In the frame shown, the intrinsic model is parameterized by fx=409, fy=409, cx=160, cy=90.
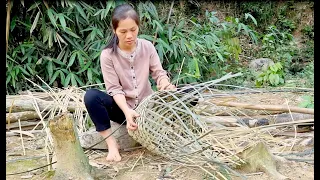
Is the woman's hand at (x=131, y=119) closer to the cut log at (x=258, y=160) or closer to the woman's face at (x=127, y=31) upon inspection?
the woman's face at (x=127, y=31)

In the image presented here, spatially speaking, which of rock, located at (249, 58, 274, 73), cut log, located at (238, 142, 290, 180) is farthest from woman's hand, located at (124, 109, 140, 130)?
rock, located at (249, 58, 274, 73)

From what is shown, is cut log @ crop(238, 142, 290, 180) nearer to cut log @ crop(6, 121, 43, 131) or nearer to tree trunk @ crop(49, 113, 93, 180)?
tree trunk @ crop(49, 113, 93, 180)

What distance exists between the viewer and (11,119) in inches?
116

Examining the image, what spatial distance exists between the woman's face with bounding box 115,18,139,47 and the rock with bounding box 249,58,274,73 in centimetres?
394

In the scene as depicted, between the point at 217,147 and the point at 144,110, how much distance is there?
1.34ft

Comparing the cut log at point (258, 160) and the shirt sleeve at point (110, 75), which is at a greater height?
the shirt sleeve at point (110, 75)

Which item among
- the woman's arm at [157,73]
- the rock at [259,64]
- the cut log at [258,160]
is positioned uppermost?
the woman's arm at [157,73]

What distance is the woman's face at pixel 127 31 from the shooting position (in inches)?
80.6

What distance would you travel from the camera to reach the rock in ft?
19.1

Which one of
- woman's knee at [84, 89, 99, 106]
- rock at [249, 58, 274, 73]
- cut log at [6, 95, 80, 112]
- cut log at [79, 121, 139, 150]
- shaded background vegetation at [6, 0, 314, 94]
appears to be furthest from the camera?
rock at [249, 58, 274, 73]

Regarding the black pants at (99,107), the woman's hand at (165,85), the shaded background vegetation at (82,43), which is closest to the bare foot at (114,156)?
the black pants at (99,107)

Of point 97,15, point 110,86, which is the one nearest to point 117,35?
point 110,86

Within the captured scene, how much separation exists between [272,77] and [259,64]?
3.19ft

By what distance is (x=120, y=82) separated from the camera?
2.27 metres
